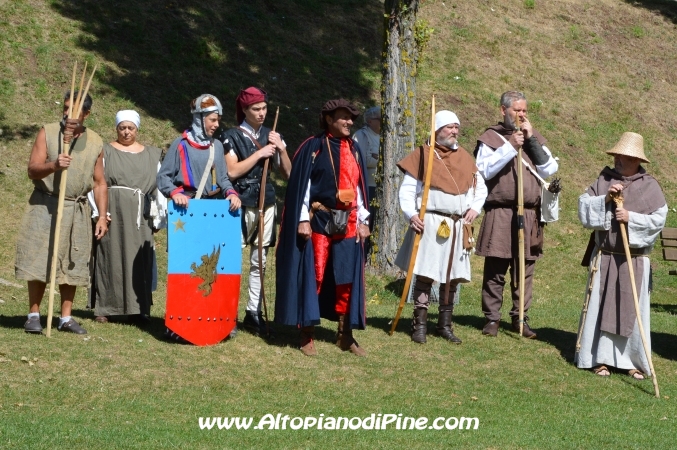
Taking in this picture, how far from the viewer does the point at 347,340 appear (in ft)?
28.2

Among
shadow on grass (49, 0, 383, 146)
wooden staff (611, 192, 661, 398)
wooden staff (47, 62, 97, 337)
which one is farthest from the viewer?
shadow on grass (49, 0, 383, 146)

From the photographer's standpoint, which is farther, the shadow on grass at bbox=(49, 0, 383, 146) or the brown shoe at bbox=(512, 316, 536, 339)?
the shadow on grass at bbox=(49, 0, 383, 146)

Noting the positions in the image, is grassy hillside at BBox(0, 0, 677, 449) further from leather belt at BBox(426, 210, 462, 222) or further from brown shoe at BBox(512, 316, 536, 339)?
leather belt at BBox(426, 210, 462, 222)

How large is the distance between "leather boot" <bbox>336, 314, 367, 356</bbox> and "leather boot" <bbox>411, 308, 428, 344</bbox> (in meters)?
0.65

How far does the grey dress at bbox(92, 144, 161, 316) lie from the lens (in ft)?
29.8

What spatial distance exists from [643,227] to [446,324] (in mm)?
1929

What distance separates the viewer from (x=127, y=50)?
60.4 ft

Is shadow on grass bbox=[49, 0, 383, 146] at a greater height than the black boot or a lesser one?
greater

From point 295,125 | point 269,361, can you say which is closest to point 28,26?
point 295,125

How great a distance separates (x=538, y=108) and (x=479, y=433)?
1426 cm

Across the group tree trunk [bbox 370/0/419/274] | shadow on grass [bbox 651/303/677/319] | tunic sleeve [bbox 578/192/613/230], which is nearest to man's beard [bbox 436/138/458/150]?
tunic sleeve [bbox 578/192/613/230]

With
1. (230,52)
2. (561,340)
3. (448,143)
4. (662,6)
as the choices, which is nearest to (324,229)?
(448,143)

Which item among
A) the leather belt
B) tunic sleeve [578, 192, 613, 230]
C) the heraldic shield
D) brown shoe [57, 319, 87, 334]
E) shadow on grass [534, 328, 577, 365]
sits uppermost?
tunic sleeve [578, 192, 613, 230]

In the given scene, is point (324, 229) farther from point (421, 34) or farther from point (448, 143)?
point (421, 34)
